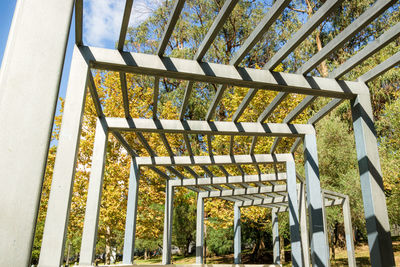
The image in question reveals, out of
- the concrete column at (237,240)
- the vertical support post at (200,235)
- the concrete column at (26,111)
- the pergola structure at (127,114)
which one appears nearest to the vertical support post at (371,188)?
the pergola structure at (127,114)

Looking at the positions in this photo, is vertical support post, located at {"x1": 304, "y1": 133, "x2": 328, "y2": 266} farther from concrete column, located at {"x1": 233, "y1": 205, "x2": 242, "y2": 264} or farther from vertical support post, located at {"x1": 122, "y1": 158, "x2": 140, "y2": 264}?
concrete column, located at {"x1": 233, "y1": 205, "x2": 242, "y2": 264}

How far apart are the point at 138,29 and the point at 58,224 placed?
56.7 feet

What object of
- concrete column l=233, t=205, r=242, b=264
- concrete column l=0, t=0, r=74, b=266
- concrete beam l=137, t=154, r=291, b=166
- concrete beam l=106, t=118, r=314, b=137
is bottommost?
concrete column l=233, t=205, r=242, b=264

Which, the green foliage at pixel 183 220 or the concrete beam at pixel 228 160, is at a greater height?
the concrete beam at pixel 228 160

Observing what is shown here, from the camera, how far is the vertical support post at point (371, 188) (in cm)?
365

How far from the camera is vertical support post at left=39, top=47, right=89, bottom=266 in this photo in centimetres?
288

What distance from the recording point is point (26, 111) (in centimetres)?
153

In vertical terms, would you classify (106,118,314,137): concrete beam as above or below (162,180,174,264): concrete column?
above

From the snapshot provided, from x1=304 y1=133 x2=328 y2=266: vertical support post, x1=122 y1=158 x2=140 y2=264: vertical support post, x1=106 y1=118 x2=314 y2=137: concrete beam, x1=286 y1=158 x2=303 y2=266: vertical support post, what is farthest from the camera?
x1=122 y1=158 x2=140 y2=264: vertical support post

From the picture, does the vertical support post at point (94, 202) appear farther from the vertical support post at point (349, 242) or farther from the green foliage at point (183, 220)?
the green foliage at point (183, 220)

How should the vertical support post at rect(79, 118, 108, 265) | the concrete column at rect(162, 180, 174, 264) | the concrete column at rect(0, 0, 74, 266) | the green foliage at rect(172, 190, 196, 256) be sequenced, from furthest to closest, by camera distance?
the green foliage at rect(172, 190, 196, 256)
the concrete column at rect(162, 180, 174, 264)
the vertical support post at rect(79, 118, 108, 265)
the concrete column at rect(0, 0, 74, 266)

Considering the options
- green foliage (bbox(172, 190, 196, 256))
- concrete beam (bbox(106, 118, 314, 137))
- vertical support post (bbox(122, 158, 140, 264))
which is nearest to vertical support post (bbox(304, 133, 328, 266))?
concrete beam (bbox(106, 118, 314, 137))

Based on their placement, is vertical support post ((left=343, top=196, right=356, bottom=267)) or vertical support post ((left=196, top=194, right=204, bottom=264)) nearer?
vertical support post ((left=343, top=196, right=356, bottom=267))

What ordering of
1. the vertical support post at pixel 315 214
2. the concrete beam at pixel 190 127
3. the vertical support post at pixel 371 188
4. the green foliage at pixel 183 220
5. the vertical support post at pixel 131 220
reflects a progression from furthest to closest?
the green foliage at pixel 183 220, the vertical support post at pixel 131 220, the concrete beam at pixel 190 127, the vertical support post at pixel 315 214, the vertical support post at pixel 371 188
